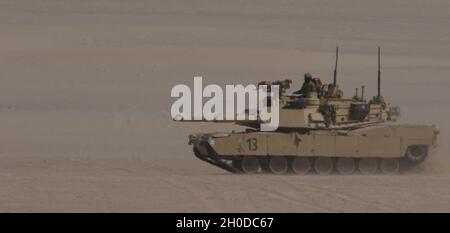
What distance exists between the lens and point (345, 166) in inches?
1097

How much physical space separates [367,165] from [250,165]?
7.75 ft

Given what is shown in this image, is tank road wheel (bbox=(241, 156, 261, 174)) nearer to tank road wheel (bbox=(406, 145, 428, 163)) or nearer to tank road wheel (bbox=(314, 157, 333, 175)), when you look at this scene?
tank road wheel (bbox=(314, 157, 333, 175))

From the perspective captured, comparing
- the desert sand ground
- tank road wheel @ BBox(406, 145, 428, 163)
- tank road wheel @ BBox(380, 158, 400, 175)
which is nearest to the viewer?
the desert sand ground

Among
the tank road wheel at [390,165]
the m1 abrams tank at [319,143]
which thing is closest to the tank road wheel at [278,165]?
the m1 abrams tank at [319,143]

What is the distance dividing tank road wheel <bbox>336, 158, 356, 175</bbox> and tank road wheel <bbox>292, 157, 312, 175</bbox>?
0.60 m

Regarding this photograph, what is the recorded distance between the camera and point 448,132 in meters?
37.9

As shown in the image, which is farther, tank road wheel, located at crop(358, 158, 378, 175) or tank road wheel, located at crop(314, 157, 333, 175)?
tank road wheel, located at crop(358, 158, 378, 175)

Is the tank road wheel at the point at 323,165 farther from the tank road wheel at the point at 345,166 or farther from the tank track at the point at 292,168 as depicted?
the tank road wheel at the point at 345,166

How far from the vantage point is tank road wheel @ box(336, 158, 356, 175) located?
27797 mm

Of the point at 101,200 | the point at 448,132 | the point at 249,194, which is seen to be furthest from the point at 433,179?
the point at 448,132

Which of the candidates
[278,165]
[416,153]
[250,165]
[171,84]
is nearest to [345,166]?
[278,165]

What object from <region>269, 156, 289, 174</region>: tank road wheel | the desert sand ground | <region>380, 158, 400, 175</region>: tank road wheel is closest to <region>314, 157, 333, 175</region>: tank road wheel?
<region>269, 156, 289, 174</region>: tank road wheel

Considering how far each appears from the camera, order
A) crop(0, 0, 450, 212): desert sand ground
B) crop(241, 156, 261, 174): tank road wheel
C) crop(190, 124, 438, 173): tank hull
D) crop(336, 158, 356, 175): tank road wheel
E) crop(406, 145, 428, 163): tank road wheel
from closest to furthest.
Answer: crop(0, 0, 450, 212): desert sand ground → crop(190, 124, 438, 173): tank hull → crop(241, 156, 261, 174): tank road wheel → crop(336, 158, 356, 175): tank road wheel → crop(406, 145, 428, 163): tank road wheel

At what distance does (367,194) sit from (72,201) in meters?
5.10
